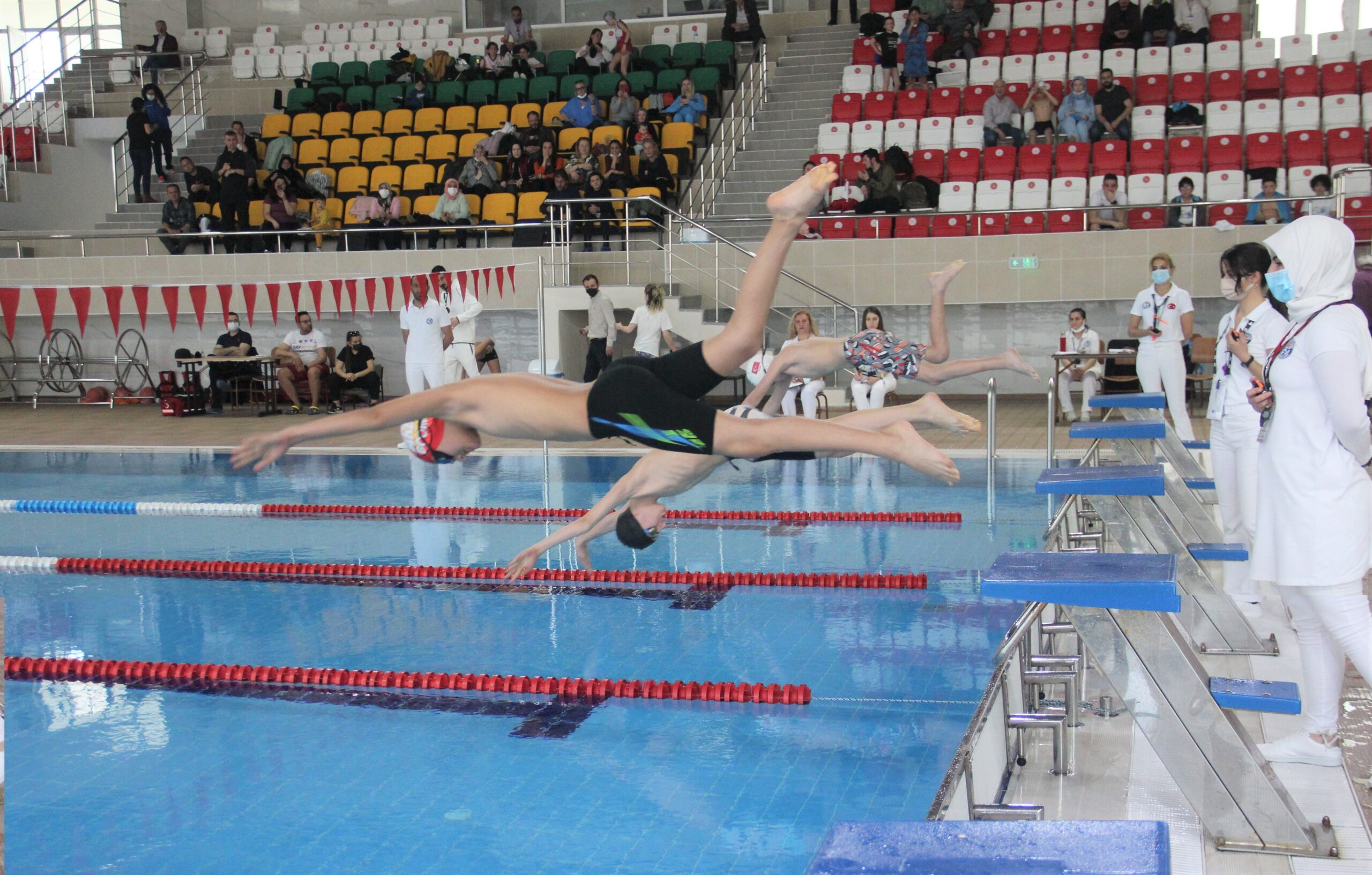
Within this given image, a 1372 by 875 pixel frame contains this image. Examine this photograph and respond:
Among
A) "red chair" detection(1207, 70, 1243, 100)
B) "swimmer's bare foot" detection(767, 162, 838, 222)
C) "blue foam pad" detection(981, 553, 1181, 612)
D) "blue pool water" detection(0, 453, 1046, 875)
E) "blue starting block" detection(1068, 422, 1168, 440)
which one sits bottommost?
"blue pool water" detection(0, 453, 1046, 875)

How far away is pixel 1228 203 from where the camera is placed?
37.2ft

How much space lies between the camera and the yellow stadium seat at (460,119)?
15875mm

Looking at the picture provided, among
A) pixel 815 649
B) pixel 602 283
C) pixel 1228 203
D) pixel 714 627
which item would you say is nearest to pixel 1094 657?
pixel 815 649

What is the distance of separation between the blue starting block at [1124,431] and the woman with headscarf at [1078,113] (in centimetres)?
882

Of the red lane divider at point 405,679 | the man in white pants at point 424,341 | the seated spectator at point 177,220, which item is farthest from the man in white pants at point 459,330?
the seated spectator at point 177,220

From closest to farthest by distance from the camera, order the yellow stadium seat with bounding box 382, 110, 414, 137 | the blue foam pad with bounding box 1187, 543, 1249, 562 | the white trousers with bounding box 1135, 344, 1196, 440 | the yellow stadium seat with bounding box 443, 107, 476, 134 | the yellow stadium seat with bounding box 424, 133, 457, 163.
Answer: the blue foam pad with bounding box 1187, 543, 1249, 562, the white trousers with bounding box 1135, 344, 1196, 440, the yellow stadium seat with bounding box 424, 133, 457, 163, the yellow stadium seat with bounding box 443, 107, 476, 134, the yellow stadium seat with bounding box 382, 110, 414, 137

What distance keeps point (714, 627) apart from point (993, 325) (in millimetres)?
9064

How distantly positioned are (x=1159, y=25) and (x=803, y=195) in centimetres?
1268

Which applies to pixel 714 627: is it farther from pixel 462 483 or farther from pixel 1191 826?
pixel 462 483

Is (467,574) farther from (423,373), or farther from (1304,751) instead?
(1304,751)

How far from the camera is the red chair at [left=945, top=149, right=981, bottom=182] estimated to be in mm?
13344

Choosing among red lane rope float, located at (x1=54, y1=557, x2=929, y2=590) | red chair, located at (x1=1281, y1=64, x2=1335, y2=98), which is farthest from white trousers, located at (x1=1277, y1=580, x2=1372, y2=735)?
red chair, located at (x1=1281, y1=64, x2=1335, y2=98)

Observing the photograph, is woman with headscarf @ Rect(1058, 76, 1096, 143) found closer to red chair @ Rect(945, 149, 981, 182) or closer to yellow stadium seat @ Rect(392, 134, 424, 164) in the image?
red chair @ Rect(945, 149, 981, 182)

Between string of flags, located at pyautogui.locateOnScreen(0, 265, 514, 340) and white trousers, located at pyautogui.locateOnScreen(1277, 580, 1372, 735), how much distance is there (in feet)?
23.6
